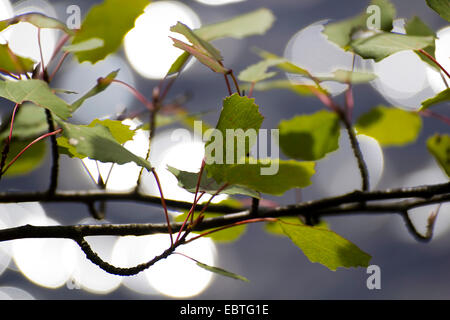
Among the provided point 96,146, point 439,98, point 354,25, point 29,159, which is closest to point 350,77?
point 354,25

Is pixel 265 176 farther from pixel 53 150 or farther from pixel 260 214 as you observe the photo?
pixel 53 150

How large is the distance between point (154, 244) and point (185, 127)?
3.96 meters

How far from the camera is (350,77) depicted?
482 millimetres

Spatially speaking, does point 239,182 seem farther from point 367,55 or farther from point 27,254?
point 27,254

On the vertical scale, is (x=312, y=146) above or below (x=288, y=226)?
above

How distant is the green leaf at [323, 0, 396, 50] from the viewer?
37cm

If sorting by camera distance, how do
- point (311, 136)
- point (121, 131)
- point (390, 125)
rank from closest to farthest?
1. point (121, 131)
2. point (311, 136)
3. point (390, 125)

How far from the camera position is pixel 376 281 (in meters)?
0.47

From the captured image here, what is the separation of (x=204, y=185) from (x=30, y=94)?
5.6 inches

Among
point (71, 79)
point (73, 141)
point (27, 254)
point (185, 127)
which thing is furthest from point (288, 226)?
point (27, 254)

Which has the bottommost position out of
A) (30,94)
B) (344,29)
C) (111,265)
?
(111,265)

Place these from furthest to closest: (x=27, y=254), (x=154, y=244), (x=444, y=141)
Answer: (x=27, y=254) → (x=154, y=244) → (x=444, y=141)

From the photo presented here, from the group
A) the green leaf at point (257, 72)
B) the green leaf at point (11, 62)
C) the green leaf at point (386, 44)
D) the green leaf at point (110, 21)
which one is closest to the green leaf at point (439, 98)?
the green leaf at point (386, 44)

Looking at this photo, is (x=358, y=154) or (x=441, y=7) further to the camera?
(x=358, y=154)
